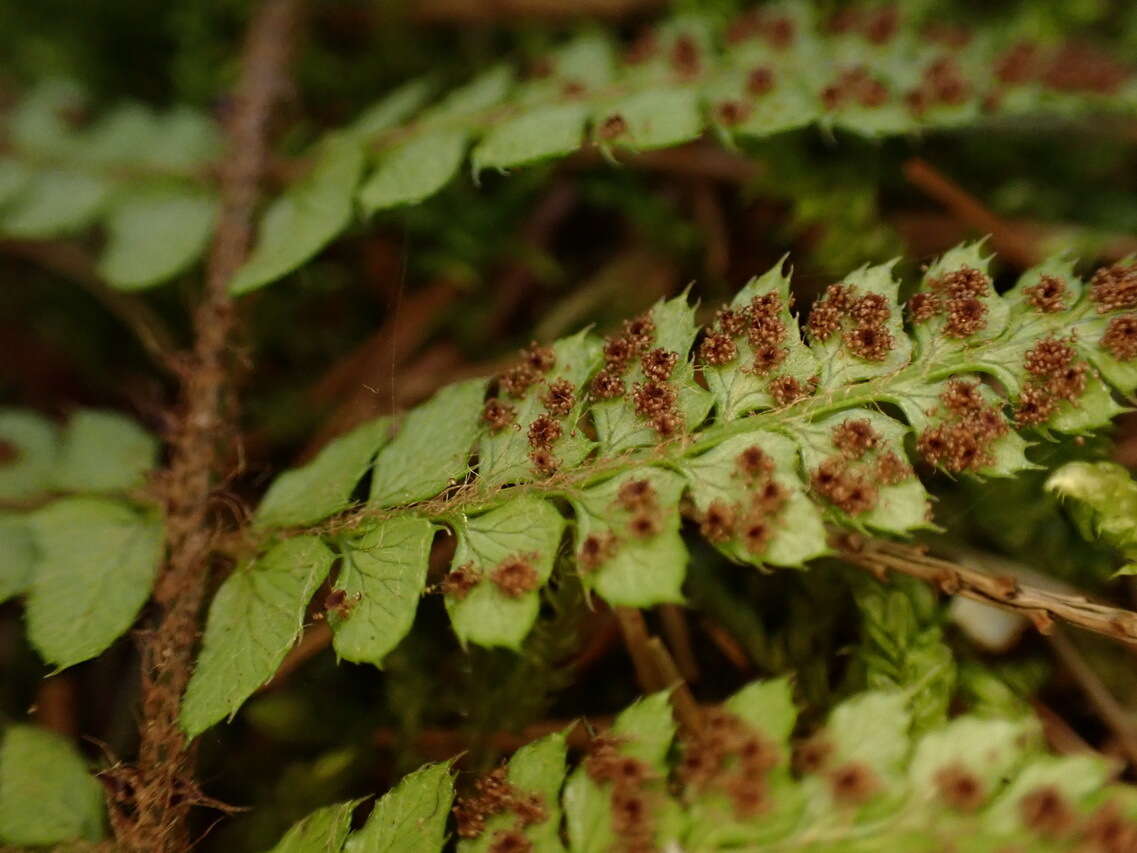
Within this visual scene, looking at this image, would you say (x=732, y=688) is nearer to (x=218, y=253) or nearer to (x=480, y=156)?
(x=480, y=156)

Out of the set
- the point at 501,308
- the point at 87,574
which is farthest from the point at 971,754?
the point at 501,308

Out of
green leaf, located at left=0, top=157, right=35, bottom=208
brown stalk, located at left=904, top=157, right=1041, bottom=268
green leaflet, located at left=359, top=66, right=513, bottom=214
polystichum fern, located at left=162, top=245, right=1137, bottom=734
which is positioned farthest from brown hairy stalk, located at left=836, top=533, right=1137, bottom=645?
green leaf, located at left=0, top=157, right=35, bottom=208

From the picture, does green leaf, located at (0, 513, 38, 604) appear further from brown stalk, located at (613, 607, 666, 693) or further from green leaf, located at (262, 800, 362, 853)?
brown stalk, located at (613, 607, 666, 693)

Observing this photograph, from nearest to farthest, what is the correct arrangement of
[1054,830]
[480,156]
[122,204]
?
[1054,830] → [480,156] → [122,204]

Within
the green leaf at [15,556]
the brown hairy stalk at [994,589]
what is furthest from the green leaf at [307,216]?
the brown hairy stalk at [994,589]

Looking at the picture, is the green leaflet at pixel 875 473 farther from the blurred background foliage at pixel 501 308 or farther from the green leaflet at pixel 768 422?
the blurred background foliage at pixel 501 308

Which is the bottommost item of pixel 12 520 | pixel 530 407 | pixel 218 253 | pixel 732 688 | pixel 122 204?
pixel 732 688

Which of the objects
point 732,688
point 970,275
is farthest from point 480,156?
point 732,688

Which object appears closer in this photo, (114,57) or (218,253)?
(218,253)
